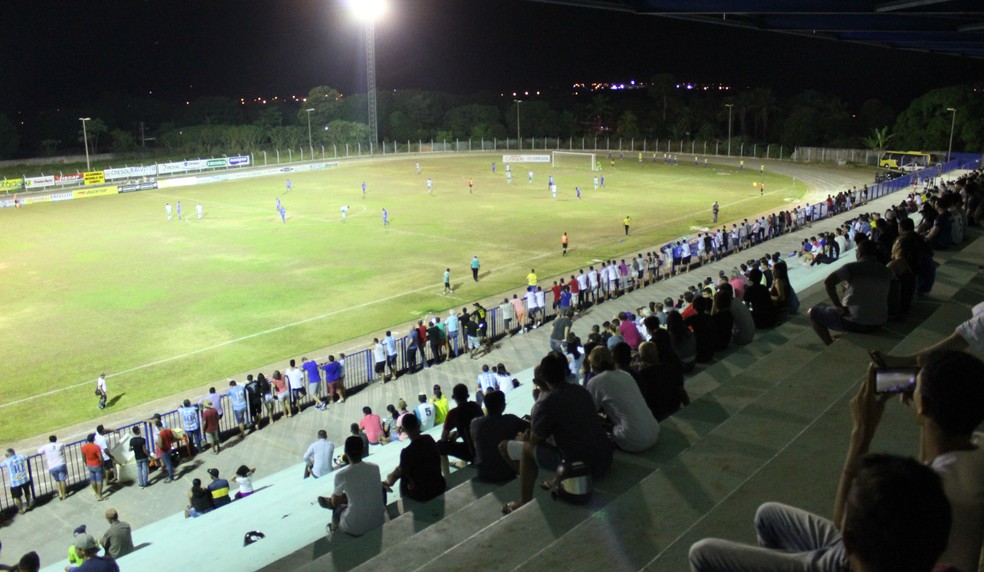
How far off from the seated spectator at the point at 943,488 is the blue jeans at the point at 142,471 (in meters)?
12.8

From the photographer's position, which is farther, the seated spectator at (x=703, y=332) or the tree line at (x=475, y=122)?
the tree line at (x=475, y=122)

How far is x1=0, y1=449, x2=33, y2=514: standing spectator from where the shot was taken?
40.9 ft

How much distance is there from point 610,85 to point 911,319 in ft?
606

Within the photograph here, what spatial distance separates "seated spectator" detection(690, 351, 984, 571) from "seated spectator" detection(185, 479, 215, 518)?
32.3 ft

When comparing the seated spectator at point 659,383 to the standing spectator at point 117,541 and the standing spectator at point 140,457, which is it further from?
the standing spectator at point 140,457

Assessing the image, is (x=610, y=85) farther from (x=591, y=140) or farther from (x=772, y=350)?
(x=772, y=350)

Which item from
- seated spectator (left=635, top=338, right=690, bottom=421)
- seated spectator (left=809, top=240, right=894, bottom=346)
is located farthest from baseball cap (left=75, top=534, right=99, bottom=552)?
seated spectator (left=809, top=240, right=894, bottom=346)

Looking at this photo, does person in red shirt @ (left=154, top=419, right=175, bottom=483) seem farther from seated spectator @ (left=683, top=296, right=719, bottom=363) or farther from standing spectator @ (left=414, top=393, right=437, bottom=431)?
seated spectator @ (left=683, top=296, right=719, bottom=363)

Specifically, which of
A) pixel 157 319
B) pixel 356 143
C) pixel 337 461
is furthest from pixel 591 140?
pixel 337 461

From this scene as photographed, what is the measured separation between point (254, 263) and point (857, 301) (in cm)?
2925

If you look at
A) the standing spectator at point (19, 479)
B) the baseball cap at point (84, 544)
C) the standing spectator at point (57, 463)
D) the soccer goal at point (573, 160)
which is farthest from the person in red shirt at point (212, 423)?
the soccer goal at point (573, 160)

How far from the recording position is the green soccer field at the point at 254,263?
69.1 feet

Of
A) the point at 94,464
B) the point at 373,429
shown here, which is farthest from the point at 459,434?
the point at 94,464

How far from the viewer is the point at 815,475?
467 cm
